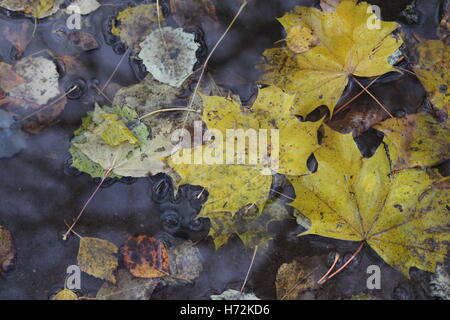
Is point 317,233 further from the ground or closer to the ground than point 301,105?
closer to the ground

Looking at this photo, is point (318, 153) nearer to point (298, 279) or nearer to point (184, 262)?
point (298, 279)

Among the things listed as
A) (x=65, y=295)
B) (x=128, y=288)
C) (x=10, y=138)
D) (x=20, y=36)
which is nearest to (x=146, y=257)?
(x=128, y=288)

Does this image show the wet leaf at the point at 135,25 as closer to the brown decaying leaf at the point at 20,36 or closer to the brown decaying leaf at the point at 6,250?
the brown decaying leaf at the point at 20,36

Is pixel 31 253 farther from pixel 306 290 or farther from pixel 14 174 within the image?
pixel 306 290

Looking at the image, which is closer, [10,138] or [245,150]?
[245,150]

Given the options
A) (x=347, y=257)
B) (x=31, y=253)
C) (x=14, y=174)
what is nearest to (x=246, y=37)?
(x=347, y=257)
